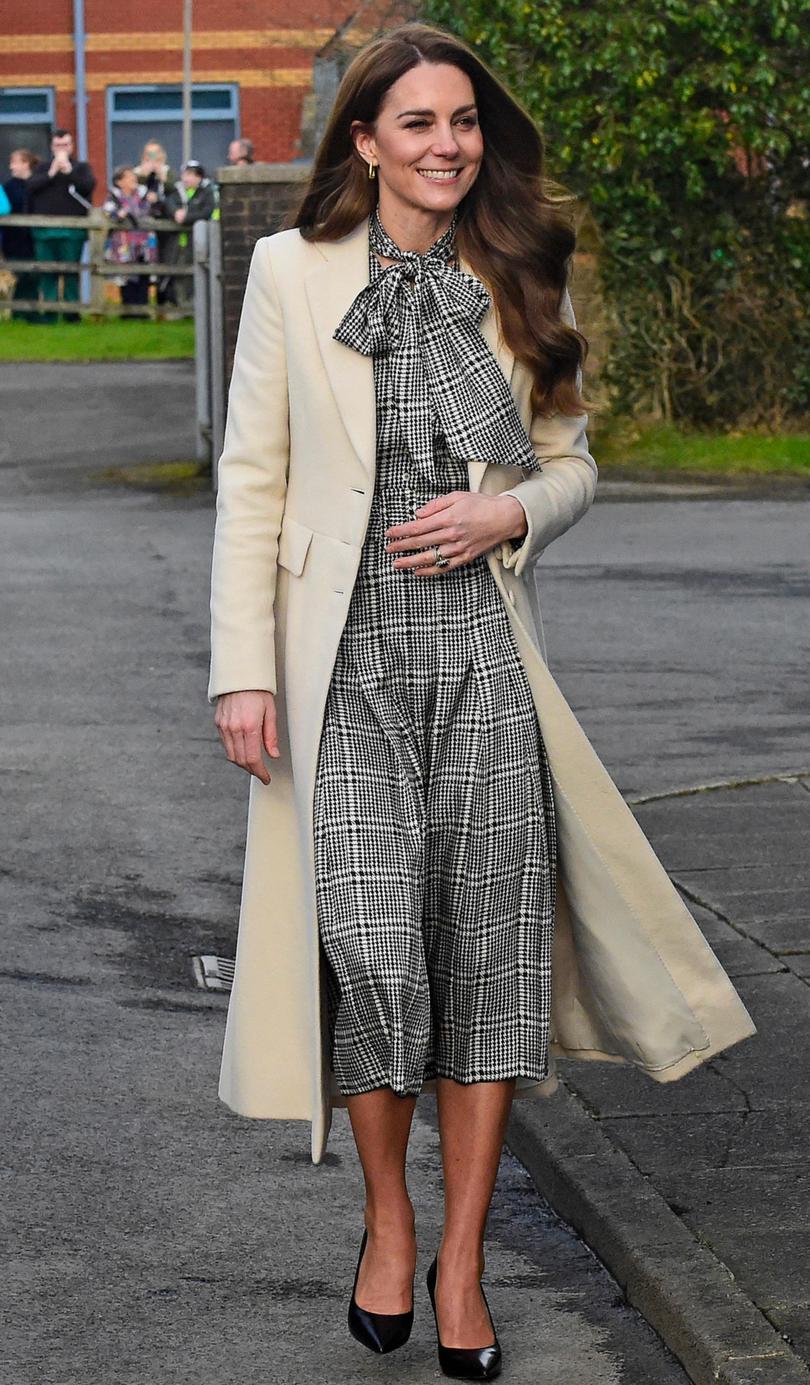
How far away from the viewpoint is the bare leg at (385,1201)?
12.4ft

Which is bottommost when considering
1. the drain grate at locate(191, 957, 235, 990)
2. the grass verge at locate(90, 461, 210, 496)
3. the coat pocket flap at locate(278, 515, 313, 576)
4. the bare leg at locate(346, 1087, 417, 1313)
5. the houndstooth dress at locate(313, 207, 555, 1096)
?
the grass verge at locate(90, 461, 210, 496)

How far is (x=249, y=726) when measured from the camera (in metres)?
3.82

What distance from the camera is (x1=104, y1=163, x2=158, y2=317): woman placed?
32125mm

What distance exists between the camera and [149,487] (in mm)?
16891

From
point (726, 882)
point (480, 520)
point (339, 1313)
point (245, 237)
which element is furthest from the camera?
point (245, 237)

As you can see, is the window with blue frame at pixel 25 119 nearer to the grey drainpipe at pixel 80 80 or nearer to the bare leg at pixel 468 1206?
the grey drainpipe at pixel 80 80

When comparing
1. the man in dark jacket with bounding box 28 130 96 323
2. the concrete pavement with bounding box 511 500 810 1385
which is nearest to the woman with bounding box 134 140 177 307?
the man in dark jacket with bounding box 28 130 96 323

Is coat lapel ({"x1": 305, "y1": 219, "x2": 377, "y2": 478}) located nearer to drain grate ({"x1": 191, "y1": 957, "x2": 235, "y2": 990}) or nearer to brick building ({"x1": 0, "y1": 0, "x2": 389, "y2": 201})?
drain grate ({"x1": 191, "y1": 957, "x2": 235, "y2": 990})

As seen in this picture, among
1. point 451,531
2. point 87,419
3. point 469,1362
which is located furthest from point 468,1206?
point 87,419

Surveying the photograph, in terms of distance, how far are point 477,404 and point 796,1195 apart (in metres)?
1.64

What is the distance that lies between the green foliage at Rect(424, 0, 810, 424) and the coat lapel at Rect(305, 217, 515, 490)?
13.4 metres

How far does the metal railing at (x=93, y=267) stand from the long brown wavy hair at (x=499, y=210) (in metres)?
27.5

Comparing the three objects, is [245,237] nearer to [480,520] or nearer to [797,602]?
[797,602]

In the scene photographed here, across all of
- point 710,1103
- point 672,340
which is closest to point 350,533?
point 710,1103
